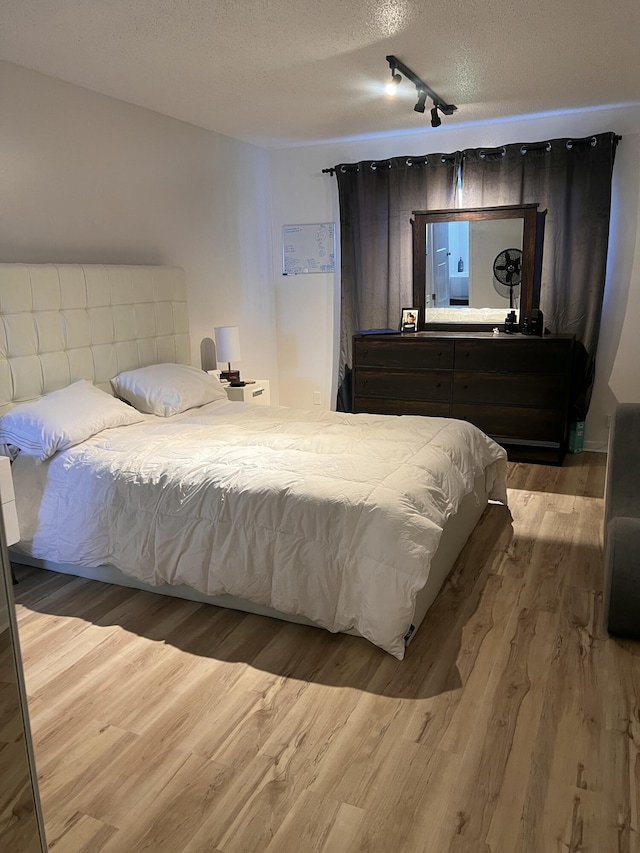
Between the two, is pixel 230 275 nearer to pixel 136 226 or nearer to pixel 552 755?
pixel 136 226

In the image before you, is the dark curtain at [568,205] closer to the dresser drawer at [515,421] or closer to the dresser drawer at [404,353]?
the dresser drawer at [515,421]

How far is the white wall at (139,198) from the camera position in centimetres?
328

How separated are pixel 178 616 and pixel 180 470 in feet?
2.05

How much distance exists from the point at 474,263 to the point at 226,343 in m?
2.00

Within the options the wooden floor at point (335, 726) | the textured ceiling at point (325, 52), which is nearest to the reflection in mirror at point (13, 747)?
the wooden floor at point (335, 726)

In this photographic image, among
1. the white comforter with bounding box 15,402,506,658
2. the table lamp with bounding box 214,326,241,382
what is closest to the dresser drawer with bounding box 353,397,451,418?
the table lamp with bounding box 214,326,241,382

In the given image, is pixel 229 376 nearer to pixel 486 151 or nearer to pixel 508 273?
pixel 508 273

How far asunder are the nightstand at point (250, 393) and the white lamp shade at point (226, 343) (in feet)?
0.73

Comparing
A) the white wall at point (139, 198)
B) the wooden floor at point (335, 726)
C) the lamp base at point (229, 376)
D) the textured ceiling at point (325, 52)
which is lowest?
the wooden floor at point (335, 726)

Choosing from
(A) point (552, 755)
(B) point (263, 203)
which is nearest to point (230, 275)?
(B) point (263, 203)

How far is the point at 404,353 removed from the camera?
4.90 meters

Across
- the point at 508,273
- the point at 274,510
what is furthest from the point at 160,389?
the point at 508,273

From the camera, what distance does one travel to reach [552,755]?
189 centimetres

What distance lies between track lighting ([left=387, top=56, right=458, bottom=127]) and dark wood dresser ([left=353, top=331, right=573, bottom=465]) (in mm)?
1547
